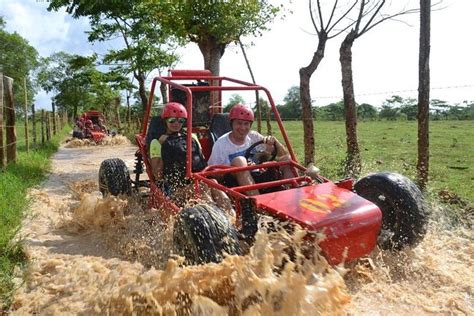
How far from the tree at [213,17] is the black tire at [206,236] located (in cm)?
736

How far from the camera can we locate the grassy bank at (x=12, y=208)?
11.3ft

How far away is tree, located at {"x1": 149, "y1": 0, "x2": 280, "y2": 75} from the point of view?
32.3ft

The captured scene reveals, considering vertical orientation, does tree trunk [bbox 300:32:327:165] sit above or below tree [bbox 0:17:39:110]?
below

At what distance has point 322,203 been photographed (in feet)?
11.0

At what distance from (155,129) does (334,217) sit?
2800mm

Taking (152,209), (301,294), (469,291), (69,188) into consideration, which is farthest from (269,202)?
(69,188)

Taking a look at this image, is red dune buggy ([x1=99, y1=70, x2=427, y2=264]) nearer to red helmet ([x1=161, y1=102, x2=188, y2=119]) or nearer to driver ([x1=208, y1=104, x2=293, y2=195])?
driver ([x1=208, y1=104, x2=293, y2=195])

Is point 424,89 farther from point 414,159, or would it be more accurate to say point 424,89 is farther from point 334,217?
point 414,159

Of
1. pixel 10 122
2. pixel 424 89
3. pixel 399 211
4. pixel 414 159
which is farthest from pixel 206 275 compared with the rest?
pixel 414 159

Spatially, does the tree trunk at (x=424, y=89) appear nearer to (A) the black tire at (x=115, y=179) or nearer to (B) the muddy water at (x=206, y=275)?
(B) the muddy water at (x=206, y=275)

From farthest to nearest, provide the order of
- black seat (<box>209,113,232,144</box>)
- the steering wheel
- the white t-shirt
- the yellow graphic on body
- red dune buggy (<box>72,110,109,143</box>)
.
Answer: red dune buggy (<box>72,110,109,143</box>)
black seat (<box>209,113,232,144</box>)
the white t-shirt
the steering wheel
the yellow graphic on body

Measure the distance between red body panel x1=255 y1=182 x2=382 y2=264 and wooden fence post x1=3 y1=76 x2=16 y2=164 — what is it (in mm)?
6848

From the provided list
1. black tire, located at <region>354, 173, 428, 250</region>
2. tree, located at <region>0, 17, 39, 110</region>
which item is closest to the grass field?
black tire, located at <region>354, 173, 428, 250</region>

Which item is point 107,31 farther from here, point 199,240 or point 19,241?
point 199,240
